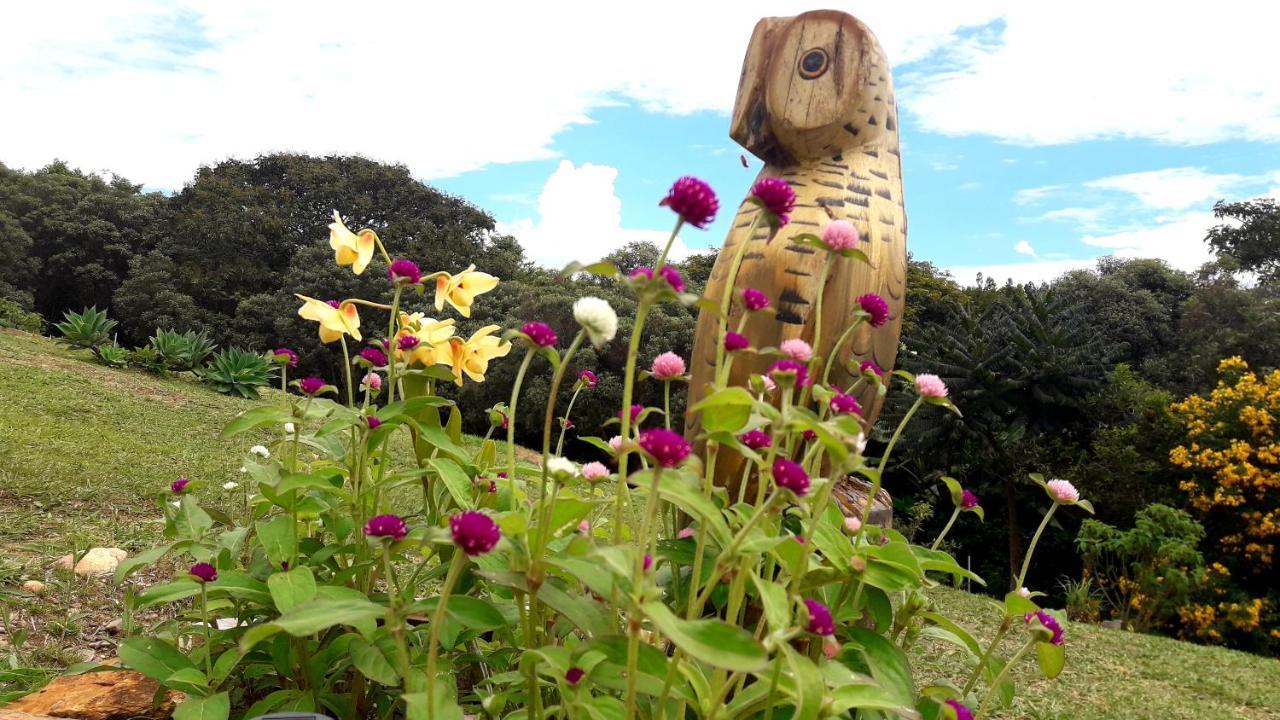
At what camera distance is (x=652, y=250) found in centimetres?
1977

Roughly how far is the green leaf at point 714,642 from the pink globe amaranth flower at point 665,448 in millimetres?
164

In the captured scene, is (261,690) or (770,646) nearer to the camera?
(770,646)

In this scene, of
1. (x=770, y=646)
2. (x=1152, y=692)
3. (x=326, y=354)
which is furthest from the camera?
(x=326, y=354)

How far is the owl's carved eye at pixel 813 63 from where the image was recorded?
2.52 metres

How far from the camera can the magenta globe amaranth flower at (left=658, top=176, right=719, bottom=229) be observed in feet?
3.54

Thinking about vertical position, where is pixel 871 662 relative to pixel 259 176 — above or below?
below

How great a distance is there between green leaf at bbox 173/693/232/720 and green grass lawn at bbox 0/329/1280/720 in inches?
23.3

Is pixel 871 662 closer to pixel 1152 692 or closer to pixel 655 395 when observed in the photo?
pixel 1152 692

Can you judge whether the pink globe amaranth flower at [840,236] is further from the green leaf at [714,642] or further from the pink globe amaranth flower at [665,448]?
the green leaf at [714,642]

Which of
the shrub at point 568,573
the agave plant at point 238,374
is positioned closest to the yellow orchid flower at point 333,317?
the shrub at point 568,573

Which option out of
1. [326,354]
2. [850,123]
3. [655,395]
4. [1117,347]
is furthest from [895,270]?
[326,354]

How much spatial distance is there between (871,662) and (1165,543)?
7.60m

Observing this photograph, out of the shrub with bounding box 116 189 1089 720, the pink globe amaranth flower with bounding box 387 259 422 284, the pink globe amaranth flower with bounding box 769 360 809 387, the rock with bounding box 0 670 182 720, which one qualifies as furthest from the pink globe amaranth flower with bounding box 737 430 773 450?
the rock with bounding box 0 670 182 720

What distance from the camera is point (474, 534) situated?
98 centimetres
